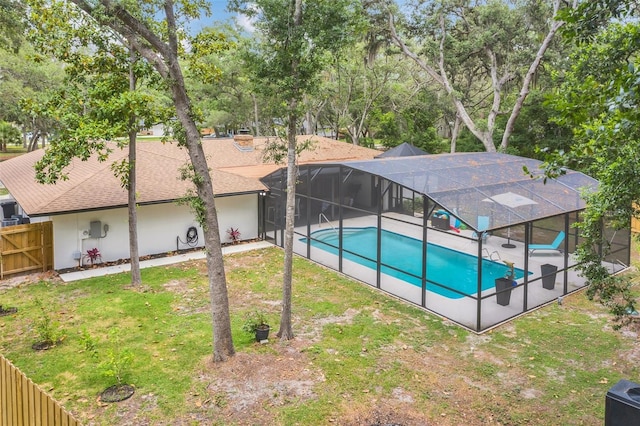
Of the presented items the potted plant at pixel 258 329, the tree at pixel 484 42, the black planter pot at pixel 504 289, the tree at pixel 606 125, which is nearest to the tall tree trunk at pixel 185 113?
the potted plant at pixel 258 329

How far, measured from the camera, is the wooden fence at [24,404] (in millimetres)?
4445

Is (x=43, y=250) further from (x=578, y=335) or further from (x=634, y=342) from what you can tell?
(x=634, y=342)

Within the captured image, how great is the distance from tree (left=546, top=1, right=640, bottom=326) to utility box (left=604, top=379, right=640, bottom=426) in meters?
1.59

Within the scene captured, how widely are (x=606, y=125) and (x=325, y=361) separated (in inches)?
233

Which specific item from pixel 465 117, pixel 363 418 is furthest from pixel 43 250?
pixel 465 117

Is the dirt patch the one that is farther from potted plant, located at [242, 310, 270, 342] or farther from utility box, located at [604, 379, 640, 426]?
utility box, located at [604, 379, 640, 426]

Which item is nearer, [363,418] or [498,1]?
[363,418]

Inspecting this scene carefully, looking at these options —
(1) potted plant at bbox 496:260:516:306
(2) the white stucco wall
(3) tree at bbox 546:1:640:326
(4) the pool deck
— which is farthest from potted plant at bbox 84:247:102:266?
(3) tree at bbox 546:1:640:326

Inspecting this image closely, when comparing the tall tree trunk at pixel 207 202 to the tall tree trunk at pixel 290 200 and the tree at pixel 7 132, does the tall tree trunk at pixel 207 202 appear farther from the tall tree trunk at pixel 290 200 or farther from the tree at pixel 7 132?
the tree at pixel 7 132

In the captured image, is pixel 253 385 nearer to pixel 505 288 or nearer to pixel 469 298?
pixel 469 298

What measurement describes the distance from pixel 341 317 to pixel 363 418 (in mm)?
3986

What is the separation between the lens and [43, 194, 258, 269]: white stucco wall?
14.3 metres

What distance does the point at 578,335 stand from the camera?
10.4m

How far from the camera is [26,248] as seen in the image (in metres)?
13.9
